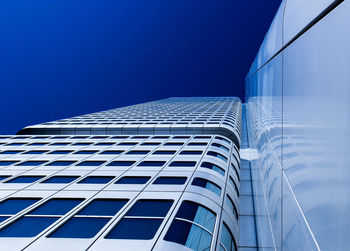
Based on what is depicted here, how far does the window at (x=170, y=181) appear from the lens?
49.0ft

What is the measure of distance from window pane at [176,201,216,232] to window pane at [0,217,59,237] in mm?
4462

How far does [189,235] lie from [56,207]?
5.41 meters

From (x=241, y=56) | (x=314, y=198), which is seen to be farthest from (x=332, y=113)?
(x=241, y=56)

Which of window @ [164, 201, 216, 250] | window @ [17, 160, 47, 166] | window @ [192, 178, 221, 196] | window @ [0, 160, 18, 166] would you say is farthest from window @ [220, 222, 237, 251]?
window @ [0, 160, 18, 166]

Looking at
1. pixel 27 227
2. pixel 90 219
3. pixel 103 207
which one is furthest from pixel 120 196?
pixel 27 227

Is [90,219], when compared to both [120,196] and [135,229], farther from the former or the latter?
[120,196]

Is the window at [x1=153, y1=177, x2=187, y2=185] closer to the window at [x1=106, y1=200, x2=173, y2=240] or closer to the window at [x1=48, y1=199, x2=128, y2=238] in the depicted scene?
the window at [x1=106, y1=200, x2=173, y2=240]

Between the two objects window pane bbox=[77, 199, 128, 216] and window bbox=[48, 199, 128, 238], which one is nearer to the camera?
window bbox=[48, 199, 128, 238]

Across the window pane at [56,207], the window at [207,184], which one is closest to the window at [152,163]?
the window at [207,184]

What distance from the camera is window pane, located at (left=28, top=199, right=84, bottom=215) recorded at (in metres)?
11.8

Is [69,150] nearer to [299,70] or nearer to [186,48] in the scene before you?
[299,70]

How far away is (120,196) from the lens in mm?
13219

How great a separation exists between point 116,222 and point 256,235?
1111 cm

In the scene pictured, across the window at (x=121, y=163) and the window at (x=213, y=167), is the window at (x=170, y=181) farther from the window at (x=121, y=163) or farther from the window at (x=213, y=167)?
the window at (x=121, y=163)
